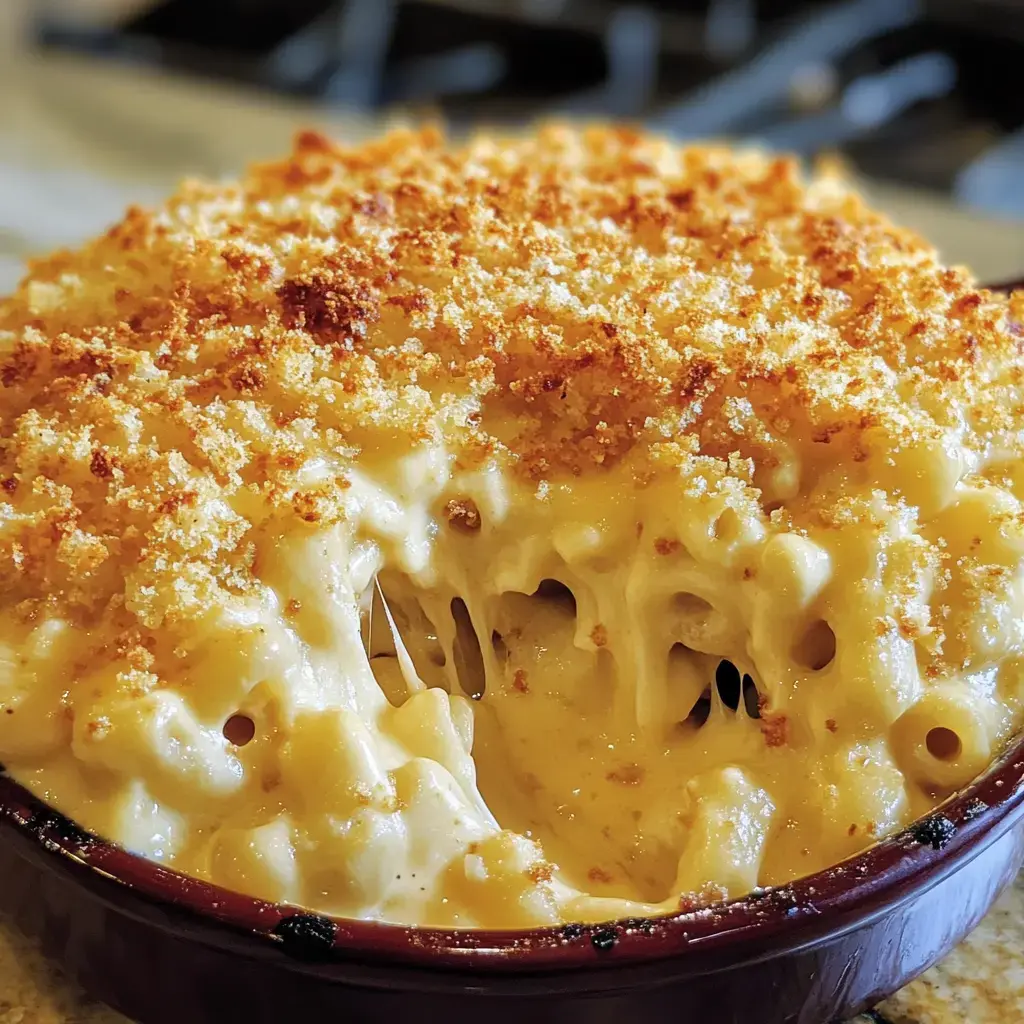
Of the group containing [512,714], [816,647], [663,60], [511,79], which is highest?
[816,647]

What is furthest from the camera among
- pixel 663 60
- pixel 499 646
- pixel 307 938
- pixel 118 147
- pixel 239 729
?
pixel 663 60

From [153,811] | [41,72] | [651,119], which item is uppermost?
[153,811]

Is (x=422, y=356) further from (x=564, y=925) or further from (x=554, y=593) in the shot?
(x=564, y=925)

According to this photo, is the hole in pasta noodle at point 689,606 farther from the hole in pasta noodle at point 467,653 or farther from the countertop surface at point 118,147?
the countertop surface at point 118,147

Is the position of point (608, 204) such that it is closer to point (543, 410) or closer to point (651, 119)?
point (543, 410)

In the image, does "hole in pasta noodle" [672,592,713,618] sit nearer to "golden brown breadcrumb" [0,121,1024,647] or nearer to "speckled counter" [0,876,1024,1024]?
"golden brown breadcrumb" [0,121,1024,647]

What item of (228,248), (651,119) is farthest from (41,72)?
(228,248)

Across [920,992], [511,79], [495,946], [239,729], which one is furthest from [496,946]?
[511,79]
